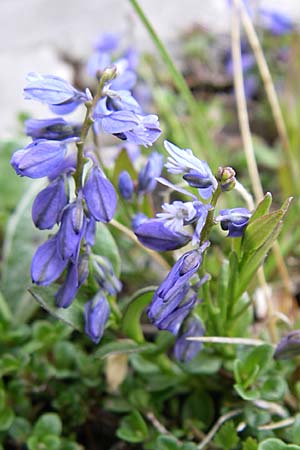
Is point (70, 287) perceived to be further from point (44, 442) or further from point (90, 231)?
point (44, 442)

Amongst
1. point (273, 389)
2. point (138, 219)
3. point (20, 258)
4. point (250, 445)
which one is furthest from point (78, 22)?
point (250, 445)

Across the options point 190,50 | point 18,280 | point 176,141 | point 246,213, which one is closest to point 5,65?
point 190,50

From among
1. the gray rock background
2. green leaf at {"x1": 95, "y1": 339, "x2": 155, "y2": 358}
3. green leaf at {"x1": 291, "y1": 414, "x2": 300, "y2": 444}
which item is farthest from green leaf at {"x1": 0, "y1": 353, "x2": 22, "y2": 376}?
the gray rock background

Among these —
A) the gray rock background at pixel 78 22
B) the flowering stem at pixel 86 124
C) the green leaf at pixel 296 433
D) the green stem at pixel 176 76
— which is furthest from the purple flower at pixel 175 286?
the gray rock background at pixel 78 22

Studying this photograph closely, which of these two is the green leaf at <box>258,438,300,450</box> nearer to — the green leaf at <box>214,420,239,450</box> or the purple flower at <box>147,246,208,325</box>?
the green leaf at <box>214,420,239,450</box>

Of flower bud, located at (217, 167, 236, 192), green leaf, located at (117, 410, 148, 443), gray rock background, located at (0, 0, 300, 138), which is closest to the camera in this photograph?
flower bud, located at (217, 167, 236, 192)

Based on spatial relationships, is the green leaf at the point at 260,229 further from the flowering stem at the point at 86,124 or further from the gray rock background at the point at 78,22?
the gray rock background at the point at 78,22

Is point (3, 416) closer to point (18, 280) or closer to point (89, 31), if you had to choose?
point (18, 280)
